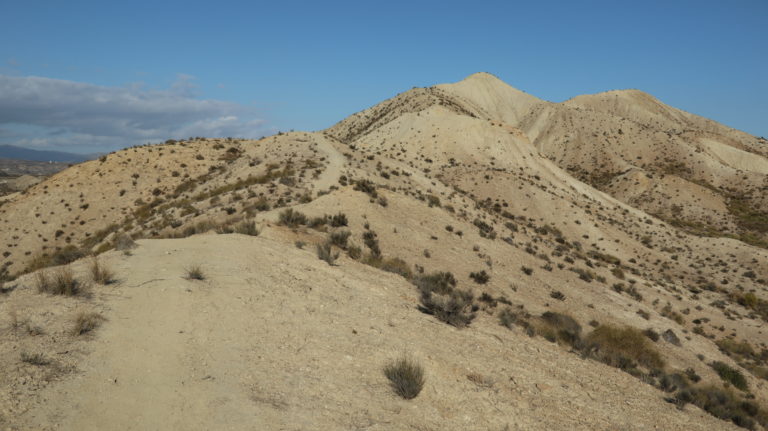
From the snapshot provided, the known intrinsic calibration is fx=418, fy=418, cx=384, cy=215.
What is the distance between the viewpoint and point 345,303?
12.2 metres

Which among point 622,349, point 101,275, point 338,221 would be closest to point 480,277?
point 622,349

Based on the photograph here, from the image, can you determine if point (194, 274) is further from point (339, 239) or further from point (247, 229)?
point (339, 239)

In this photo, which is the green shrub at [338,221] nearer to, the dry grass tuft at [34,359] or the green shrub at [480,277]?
the green shrub at [480,277]

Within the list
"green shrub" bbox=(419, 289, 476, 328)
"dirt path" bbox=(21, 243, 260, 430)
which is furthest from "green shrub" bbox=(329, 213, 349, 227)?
"dirt path" bbox=(21, 243, 260, 430)

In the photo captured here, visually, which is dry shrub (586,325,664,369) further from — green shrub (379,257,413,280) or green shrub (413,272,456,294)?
green shrub (379,257,413,280)

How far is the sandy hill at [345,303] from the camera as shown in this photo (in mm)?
7266

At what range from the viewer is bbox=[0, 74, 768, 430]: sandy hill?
727 centimetres

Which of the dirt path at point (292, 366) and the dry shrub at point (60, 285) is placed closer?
the dirt path at point (292, 366)

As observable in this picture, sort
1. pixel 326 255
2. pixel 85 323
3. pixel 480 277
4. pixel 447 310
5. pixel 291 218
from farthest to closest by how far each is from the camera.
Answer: pixel 480 277, pixel 291 218, pixel 326 255, pixel 447 310, pixel 85 323

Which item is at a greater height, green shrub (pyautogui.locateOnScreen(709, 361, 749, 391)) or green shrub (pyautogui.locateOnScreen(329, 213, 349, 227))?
green shrub (pyautogui.locateOnScreen(329, 213, 349, 227))

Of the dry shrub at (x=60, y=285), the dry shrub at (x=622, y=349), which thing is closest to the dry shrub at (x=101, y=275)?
the dry shrub at (x=60, y=285)

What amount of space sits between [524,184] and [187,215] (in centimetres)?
4079

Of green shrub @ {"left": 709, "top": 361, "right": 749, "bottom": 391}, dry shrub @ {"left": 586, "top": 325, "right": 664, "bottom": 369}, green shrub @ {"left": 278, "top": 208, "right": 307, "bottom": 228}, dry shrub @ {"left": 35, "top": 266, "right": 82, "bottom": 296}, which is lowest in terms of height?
green shrub @ {"left": 709, "top": 361, "right": 749, "bottom": 391}

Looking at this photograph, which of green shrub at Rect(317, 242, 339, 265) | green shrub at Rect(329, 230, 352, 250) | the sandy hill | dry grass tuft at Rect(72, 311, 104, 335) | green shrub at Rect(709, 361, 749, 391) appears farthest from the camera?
green shrub at Rect(329, 230, 352, 250)
